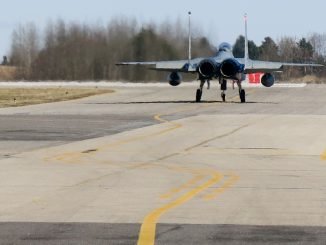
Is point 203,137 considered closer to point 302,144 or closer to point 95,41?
point 302,144

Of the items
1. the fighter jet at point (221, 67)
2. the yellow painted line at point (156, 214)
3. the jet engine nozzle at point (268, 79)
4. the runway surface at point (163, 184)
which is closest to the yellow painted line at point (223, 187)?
the runway surface at point (163, 184)

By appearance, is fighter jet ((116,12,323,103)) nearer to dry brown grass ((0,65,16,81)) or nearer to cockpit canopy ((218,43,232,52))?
cockpit canopy ((218,43,232,52))

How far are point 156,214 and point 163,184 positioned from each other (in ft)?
11.5

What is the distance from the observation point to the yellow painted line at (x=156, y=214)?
9148 mm

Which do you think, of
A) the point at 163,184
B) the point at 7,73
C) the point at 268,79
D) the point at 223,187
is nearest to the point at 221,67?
the point at 268,79

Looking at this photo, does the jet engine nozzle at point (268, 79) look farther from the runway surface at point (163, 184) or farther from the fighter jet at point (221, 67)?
the runway surface at point (163, 184)

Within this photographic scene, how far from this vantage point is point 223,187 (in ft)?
45.8

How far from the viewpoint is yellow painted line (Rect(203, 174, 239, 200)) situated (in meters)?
12.8

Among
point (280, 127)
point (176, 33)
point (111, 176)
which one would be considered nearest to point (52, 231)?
point (111, 176)

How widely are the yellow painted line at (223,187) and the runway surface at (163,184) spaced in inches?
0.7

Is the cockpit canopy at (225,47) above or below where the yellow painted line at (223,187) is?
above

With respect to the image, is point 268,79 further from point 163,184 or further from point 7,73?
point 7,73

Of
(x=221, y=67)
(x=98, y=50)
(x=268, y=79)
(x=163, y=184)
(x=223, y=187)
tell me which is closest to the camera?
(x=223, y=187)

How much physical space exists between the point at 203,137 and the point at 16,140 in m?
5.64
